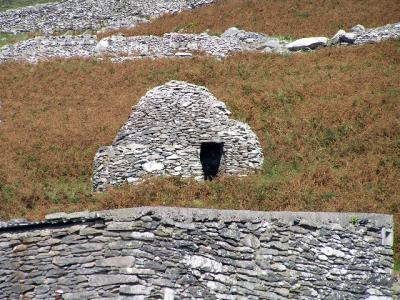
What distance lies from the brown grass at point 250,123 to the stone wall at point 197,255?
4.54 meters

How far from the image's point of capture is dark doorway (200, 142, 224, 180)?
75.2 ft

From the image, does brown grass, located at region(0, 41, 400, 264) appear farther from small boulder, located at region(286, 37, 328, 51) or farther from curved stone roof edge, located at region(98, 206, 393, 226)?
curved stone roof edge, located at region(98, 206, 393, 226)

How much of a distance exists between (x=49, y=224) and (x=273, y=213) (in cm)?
439

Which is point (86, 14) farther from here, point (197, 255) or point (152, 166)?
point (197, 255)

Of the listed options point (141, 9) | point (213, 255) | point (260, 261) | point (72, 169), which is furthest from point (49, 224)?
point (141, 9)

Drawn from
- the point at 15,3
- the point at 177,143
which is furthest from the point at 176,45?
the point at 15,3

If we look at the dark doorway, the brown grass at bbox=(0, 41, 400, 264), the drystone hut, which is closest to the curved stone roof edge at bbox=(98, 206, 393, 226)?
the brown grass at bbox=(0, 41, 400, 264)

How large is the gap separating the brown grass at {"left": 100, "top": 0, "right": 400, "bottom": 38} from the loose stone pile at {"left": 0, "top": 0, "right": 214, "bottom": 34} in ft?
16.7

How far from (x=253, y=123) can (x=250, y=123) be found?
127mm

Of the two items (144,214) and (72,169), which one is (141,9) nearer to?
(72,169)

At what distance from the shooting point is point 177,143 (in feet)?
69.5

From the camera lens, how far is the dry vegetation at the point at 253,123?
18.8 m

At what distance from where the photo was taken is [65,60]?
129 feet

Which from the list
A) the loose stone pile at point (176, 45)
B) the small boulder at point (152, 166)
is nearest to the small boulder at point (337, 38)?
the loose stone pile at point (176, 45)
